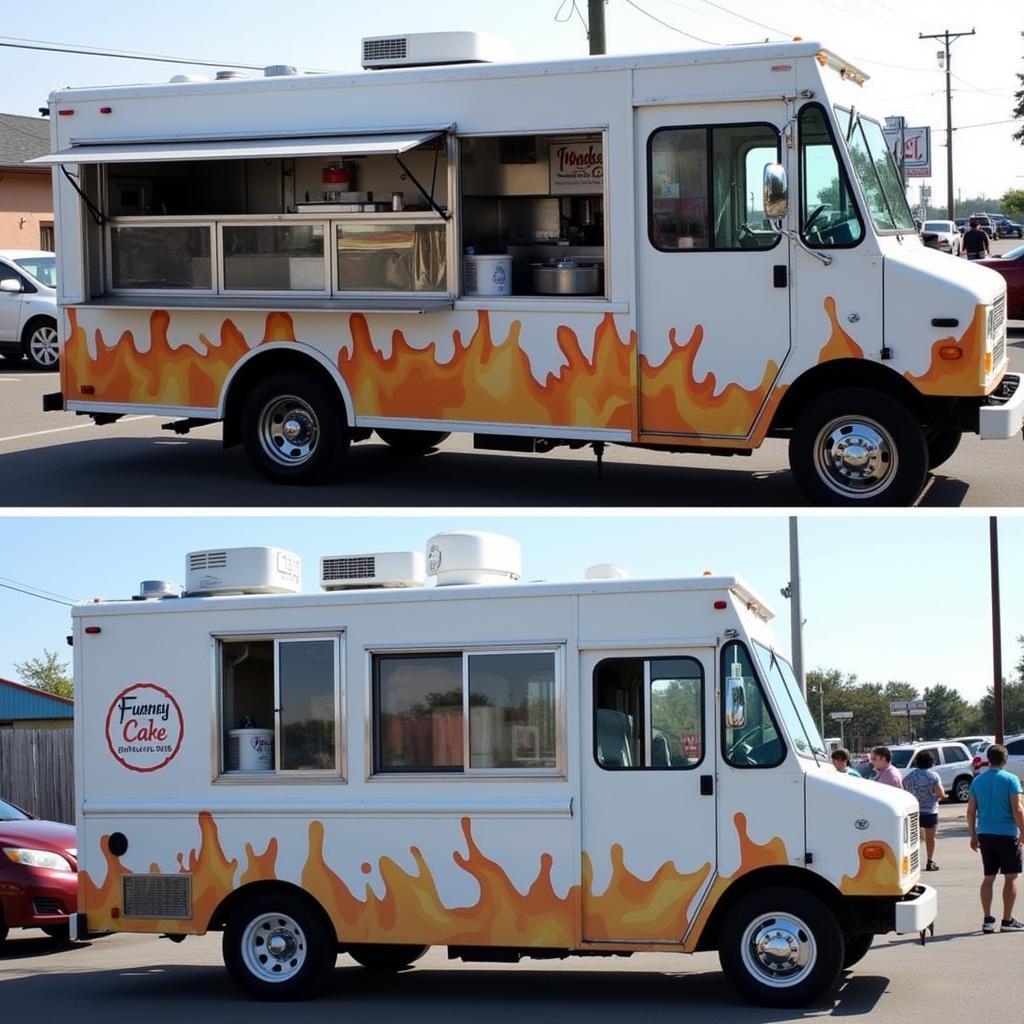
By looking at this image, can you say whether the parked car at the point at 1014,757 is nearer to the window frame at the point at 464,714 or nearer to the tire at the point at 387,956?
the tire at the point at 387,956

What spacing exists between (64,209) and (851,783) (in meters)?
8.40

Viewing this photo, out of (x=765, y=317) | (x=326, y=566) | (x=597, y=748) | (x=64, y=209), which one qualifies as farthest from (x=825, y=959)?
(x=64, y=209)

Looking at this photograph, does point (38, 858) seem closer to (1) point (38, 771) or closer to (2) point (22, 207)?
(1) point (38, 771)

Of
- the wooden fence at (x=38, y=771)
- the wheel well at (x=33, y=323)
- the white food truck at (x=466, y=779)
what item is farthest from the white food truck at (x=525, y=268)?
the wheel well at (x=33, y=323)

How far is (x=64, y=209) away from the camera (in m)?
13.3

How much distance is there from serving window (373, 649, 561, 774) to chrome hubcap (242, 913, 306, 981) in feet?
3.67

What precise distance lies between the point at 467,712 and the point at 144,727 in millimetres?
2142

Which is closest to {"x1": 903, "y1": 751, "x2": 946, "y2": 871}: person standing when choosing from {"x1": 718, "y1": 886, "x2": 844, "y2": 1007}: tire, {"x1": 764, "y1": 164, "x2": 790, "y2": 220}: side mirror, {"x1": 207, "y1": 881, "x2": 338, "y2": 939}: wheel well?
{"x1": 764, "y1": 164, "x2": 790, "y2": 220}: side mirror

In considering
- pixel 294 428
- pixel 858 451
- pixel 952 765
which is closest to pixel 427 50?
pixel 294 428

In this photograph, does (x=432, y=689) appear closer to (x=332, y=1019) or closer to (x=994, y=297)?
(x=332, y=1019)

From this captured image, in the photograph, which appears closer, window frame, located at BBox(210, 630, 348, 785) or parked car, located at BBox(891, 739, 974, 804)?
window frame, located at BBox(210, 630, 348, 785)

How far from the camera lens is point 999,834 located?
36.4ft

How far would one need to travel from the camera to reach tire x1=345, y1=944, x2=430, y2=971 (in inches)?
400

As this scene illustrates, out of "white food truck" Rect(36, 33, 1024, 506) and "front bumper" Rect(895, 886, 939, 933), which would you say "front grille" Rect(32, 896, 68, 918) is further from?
"front bumper" Rect(895, 886, 939, 933)
